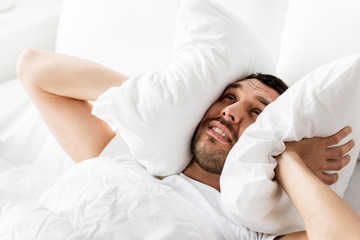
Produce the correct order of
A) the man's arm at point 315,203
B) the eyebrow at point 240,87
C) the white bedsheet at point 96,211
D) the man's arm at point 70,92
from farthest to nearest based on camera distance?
1. the man's arm at point 70,92
2. the eyebrow at point 240,87
3. the white bedsheet at point 96,211
4. the man's arm at point 315,203

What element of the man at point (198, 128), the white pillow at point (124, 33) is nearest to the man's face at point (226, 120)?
the man at point (198, 128)

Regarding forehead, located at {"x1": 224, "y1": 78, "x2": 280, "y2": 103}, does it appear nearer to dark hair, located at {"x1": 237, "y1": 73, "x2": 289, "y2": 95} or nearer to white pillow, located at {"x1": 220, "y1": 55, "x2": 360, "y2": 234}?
dark hair, located at {"x1": 237, "y1": 73, "x2": 289, "y2": 95}

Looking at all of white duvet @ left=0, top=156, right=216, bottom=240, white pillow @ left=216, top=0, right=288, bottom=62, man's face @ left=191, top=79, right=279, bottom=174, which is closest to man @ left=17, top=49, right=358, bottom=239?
man's face @ left=191, top=79, right=279, bottom=174

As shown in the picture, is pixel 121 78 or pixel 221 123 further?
pixel 121 78

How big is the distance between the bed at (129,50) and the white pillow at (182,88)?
0.05 m

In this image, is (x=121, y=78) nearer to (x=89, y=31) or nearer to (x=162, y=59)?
(x=162, y=59)

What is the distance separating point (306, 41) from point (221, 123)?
0.36 metres

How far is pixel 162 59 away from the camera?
155cm

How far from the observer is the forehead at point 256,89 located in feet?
3.66

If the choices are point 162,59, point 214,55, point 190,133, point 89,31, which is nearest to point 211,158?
point 190,133

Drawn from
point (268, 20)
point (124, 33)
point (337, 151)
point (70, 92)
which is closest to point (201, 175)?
point (337, 151)

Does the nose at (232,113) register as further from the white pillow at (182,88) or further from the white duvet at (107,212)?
the white duvet at (107,212)

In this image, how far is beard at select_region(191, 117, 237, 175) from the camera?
3.51ft

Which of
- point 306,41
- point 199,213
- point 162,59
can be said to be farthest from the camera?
point 162,59
